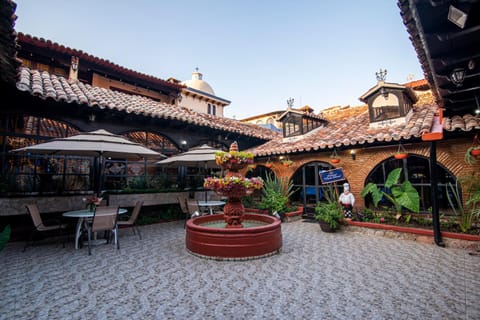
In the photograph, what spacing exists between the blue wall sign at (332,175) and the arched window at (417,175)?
2.89 ft

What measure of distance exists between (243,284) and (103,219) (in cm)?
348

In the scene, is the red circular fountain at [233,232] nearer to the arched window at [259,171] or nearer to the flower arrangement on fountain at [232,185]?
the flower arrangement on fountain at [232,185]

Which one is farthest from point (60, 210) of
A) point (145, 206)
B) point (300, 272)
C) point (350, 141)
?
point (350, 141)

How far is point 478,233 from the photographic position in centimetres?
550

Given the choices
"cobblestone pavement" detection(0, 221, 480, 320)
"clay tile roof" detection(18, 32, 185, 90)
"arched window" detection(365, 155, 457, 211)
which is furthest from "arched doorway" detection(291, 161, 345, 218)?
"clay tile roof" detection(18, 32, 185, 90)

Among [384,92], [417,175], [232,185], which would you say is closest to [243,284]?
[232,185]

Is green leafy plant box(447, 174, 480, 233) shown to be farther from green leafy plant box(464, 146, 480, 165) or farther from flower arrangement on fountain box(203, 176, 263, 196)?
flower arrangement on fountain box(203, 176, 263, 196)

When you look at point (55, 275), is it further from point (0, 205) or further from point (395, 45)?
point (395, 45)

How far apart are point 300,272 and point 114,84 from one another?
13.1m

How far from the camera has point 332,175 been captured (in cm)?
884

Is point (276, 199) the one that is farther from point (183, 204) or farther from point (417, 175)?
point (417, 175)

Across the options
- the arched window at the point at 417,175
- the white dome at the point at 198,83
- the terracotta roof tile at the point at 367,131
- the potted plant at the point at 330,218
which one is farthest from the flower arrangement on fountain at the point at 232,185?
the white dome at the point at 198,83

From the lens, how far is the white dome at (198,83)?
22062 mm

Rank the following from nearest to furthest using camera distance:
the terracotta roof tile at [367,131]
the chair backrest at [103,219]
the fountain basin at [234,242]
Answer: the fountain basin at [234,242], the chair backrest at [103,219], the terracotta roof tile at [367,131]
